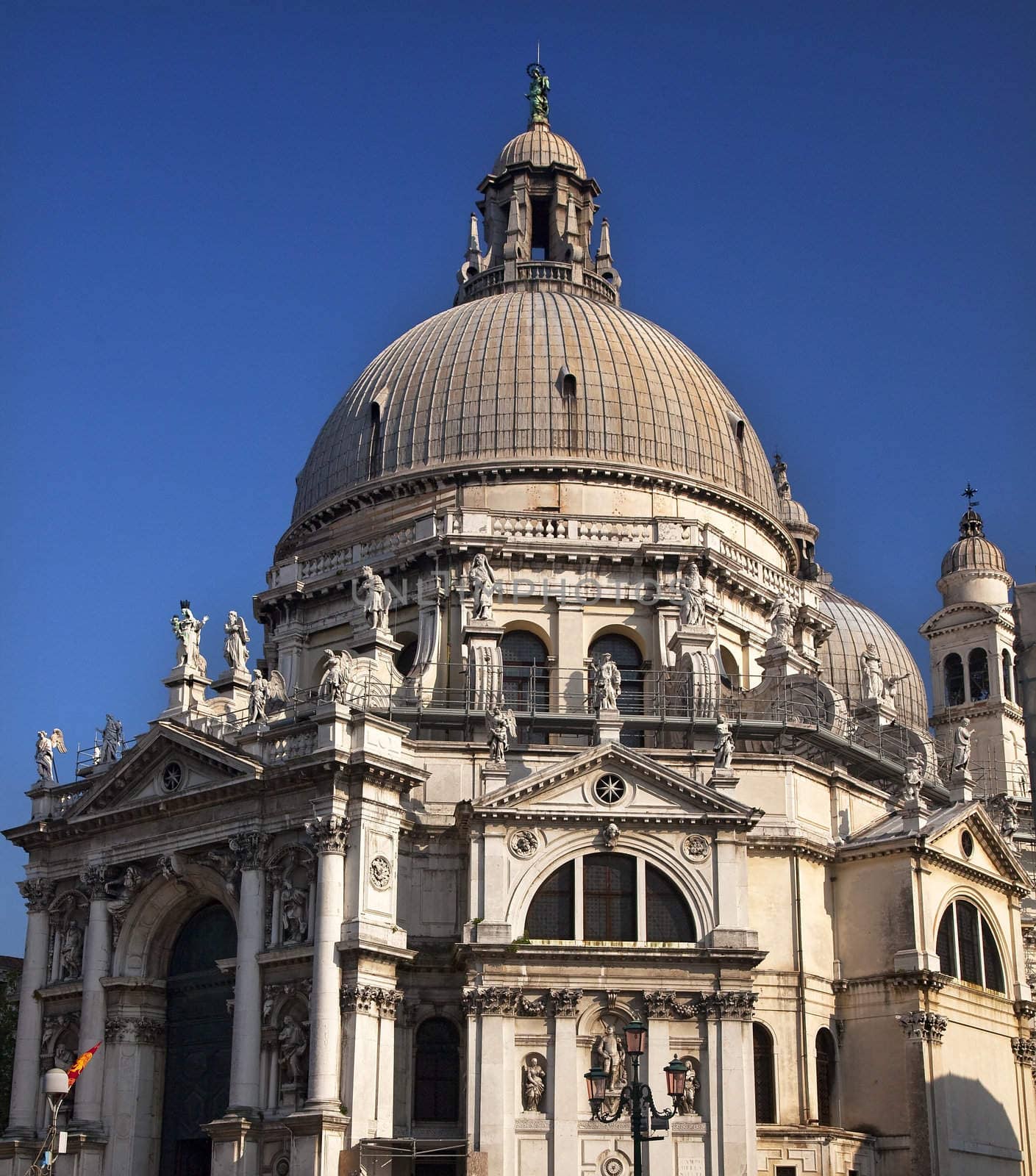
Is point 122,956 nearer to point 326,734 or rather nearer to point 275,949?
point 275,949

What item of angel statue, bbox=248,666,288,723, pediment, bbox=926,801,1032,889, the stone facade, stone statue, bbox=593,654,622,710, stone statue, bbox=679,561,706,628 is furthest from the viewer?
stone statue, bbox=679,561,706,628

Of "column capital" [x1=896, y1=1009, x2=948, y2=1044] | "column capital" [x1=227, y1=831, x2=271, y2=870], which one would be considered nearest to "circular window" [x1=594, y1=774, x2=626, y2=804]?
"column capital" [x1=227, y1=831, x2=271, y2=870]

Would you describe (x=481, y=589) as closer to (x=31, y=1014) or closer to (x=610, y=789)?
(x=610, y=789)

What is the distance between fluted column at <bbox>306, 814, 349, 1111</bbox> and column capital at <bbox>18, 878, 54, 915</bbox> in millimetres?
10060

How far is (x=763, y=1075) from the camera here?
152 ft

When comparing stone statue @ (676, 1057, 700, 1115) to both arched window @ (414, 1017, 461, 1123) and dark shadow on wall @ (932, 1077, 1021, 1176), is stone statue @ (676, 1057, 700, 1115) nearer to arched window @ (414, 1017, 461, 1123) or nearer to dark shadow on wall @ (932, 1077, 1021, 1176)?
arched window @ (414, 1017, 461, 1123)

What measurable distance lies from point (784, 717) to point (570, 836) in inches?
389

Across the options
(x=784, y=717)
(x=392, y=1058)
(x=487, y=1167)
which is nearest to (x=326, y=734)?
(x=392, y=1058)

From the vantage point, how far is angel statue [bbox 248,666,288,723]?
49625 millimetres

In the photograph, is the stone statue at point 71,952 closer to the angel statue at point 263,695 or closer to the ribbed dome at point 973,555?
the angel statue at point 263,695

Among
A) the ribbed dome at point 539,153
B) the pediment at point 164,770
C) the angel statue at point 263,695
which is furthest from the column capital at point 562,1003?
the ribbed dome at point 539,153

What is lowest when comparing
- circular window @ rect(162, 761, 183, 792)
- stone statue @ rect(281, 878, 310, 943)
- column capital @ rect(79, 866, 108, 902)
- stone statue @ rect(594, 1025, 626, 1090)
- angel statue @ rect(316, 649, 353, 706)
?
stone statue @ rect(594, 1025, 626, 1090)

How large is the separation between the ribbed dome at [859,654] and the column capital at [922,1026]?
24.5 meters

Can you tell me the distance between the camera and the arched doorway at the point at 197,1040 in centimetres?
4703
